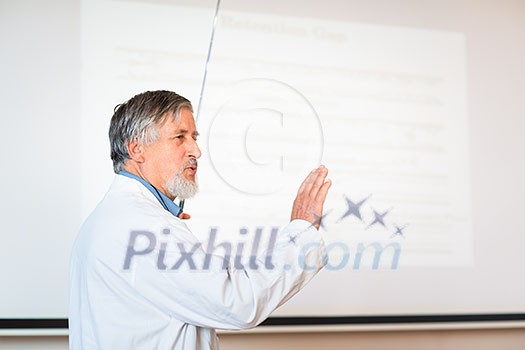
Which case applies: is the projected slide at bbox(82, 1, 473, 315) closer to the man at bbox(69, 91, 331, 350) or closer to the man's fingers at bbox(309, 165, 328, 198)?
the man at bbox(69, 91, 331, 350)

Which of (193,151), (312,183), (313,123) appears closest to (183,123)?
(193,151)

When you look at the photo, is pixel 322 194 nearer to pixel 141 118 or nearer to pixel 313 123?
pixel 141 118

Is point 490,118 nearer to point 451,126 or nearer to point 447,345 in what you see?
point 451,126

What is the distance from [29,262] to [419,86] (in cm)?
192

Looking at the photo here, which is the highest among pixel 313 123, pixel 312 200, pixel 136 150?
pixel 313 123

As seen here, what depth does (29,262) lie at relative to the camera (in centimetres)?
267

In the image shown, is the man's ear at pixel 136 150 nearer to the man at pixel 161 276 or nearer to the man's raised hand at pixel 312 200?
the man at pixel 161 276

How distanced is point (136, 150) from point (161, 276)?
1.20ft

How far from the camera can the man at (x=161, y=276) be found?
4.48ft

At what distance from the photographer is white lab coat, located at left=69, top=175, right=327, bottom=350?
1361mm

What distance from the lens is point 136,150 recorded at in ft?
5.32

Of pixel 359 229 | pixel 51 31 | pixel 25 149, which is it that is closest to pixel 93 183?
pixel 25 149

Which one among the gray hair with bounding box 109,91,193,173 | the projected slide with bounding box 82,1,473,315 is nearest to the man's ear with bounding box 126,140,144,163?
the gray hair with bounding box 109,91,193,173

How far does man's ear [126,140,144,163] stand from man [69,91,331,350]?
0.6 inches
